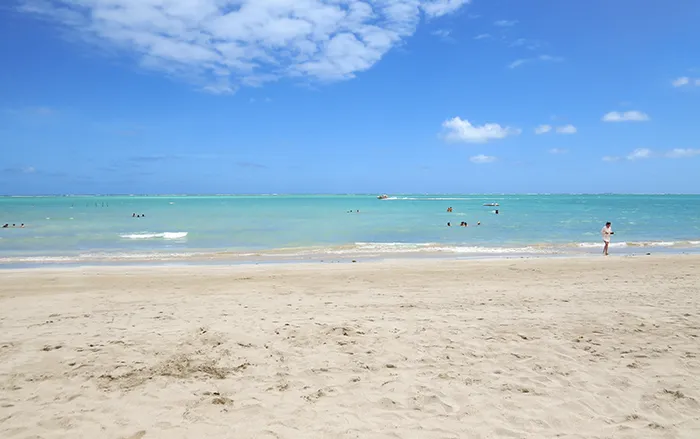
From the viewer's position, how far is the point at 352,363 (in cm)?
612

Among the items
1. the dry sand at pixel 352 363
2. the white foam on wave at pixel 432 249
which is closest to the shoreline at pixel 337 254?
the white foam on wave at pixel 432 249

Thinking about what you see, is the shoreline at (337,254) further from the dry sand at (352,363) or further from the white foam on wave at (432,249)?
the dry sand at (352,363)

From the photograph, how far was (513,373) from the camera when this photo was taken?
5777mm

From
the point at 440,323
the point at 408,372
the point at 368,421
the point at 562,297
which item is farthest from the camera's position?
the point at 562,297

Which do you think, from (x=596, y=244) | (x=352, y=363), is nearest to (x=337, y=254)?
(x=352, y=363)

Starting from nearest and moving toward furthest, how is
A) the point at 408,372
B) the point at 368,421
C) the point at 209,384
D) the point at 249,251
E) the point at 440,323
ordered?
1. the point at 368,421
2. the point at 209,384
3. the point at 408,372
4. the point at 440,323
5. the point at 249,251

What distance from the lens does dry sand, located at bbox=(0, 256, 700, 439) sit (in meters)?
4.61

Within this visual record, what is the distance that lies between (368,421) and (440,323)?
12.1 ft

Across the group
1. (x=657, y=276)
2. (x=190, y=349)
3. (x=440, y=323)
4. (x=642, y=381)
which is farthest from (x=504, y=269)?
(x=190, y=349)

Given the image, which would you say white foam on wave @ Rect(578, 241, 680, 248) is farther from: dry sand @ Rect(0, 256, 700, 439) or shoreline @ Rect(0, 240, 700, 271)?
dry sand @ Rect(0, 256, 700, 439)

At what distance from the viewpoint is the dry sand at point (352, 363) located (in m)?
4.61

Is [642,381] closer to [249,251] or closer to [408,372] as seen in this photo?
[408,372]

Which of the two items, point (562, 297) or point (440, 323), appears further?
point (562, 297)

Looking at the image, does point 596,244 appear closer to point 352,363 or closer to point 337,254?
point 337,254
